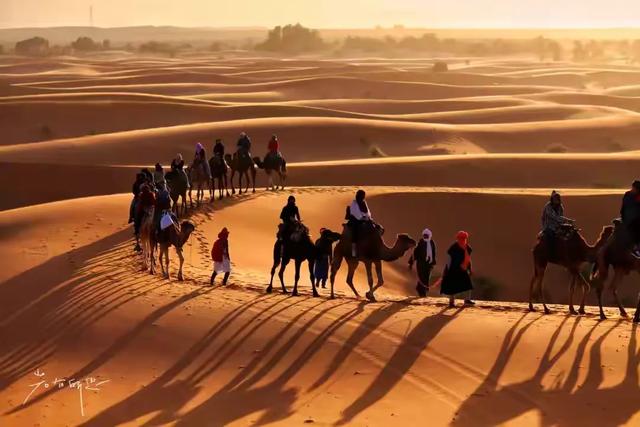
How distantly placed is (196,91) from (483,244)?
182 feet

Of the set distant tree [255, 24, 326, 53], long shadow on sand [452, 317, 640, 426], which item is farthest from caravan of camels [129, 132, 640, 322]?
distant tree [255, 24, 326, 53]

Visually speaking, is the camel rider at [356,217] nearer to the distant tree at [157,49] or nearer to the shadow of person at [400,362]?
the shadow of person at [400,362]

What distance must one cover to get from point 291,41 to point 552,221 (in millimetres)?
144884

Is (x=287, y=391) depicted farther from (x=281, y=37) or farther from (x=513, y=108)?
(x=281, y=37)

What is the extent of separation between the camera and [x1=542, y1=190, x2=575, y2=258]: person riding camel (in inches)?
601

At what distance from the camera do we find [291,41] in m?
158

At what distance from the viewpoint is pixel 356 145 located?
45.9m

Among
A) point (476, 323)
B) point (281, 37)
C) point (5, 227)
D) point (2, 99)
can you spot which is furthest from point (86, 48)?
point (476, 323)

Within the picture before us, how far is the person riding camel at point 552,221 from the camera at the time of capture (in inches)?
601

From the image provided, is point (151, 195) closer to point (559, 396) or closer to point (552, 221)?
point (552, 221)

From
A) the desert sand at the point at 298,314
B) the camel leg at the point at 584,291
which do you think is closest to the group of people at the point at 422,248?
the desert sand at the point at 298,314

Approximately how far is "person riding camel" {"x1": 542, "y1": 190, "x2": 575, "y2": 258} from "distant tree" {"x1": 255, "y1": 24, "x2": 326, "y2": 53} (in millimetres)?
141582

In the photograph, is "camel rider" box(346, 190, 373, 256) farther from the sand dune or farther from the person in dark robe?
the sand dune

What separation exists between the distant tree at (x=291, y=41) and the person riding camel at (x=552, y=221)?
141582 millimetres
